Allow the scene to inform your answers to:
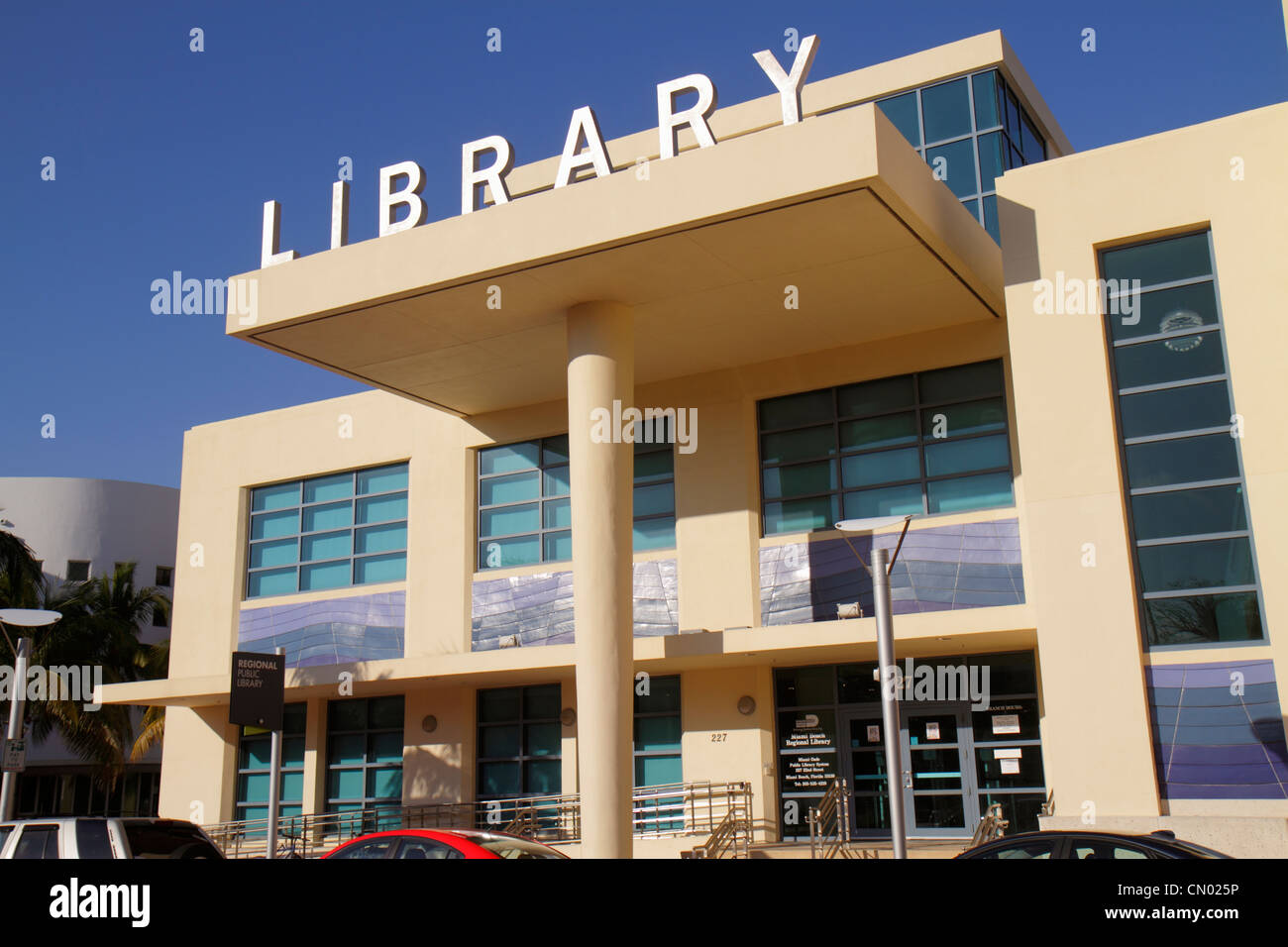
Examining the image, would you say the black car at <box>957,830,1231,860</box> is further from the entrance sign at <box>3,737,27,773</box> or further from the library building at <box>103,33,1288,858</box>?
the entrance sign at <box>3,737,27,773</box>

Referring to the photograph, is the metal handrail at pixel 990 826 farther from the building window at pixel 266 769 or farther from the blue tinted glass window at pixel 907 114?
the building window at pixel 266 769

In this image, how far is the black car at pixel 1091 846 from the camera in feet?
27.5

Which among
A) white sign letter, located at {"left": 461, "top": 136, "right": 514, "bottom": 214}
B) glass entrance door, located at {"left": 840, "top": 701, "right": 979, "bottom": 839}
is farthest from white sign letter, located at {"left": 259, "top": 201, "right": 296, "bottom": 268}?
glass entrance door, located at {"left": 840, "top": 701, "right": 979, "bottom": 839}

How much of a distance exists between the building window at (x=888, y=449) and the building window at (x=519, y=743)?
6.26m

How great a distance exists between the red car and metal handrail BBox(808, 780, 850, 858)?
277 inches

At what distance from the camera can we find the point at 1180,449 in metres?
16.1

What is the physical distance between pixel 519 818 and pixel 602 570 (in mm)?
6096

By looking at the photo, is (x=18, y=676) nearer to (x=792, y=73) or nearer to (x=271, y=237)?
(x=271, y=237)

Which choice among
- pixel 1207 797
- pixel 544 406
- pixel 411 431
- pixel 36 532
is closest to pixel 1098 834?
pixel 1207 797

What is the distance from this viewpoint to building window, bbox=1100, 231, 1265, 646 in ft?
50.5

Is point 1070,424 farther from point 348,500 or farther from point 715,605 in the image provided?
point 348,500

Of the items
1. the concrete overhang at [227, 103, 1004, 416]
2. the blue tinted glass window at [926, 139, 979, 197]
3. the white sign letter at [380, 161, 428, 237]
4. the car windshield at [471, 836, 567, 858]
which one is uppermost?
the blue tinted glass window at [926, 139, 979, 197]

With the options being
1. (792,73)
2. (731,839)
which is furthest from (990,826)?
(792,73)
